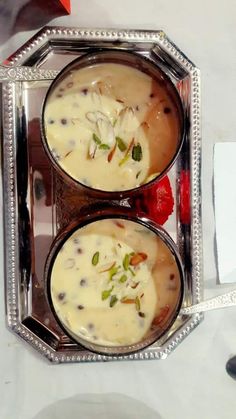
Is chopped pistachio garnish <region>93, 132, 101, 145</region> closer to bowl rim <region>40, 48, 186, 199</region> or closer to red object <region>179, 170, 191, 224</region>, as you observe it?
bowl rim <region>40, 48, 186, 199</region>

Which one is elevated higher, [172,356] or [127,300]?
[127,300]

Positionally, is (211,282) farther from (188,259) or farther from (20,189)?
(20,189)

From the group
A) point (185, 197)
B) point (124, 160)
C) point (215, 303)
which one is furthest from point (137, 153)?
point (215, 303)

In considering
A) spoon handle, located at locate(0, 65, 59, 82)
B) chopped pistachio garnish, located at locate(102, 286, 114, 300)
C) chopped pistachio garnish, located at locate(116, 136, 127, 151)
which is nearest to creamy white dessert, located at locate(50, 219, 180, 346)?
chopped pistachio garnish, located at locate(102, 286, 114, 300)

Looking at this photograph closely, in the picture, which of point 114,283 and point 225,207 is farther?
point 225,207

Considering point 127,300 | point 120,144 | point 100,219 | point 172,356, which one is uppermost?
point 120,144

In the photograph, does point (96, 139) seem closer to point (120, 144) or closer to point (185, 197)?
point (120, 144)
